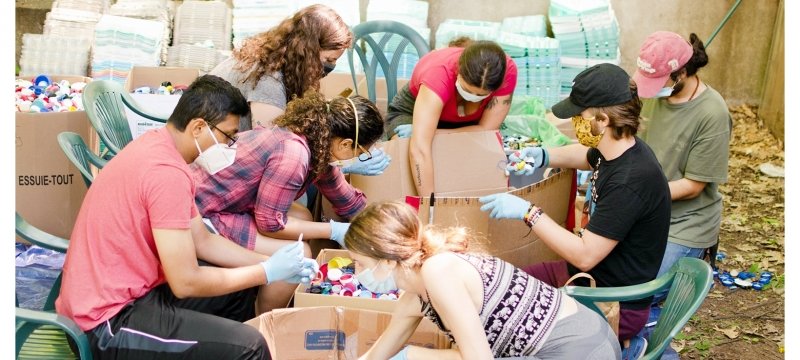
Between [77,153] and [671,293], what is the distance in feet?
7.46

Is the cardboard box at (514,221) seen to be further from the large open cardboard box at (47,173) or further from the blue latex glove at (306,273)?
the large open cardboard box at (47,173)

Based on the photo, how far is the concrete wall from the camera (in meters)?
6.44

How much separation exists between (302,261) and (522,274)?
762 millimetres

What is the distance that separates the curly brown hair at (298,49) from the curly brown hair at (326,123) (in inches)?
22.6

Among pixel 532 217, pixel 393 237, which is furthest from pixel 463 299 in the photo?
pixel 532 217

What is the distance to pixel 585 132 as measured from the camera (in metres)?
2.90

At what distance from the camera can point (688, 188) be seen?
3.51 metres

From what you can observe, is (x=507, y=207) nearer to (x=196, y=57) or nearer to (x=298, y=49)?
(x=298, y=49)

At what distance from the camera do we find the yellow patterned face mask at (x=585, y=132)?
9.44ft

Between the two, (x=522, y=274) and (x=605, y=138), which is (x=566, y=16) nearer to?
(x=605, y=138)

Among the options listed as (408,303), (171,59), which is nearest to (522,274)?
(408,303)

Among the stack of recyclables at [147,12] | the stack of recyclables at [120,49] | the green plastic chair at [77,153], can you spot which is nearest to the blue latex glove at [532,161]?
the green plastic chair at [77,153]

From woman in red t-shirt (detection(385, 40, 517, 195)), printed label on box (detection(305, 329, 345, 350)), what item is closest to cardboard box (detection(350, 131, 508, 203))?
woman in red t-shirt (detection(385, 40, 517, 195))

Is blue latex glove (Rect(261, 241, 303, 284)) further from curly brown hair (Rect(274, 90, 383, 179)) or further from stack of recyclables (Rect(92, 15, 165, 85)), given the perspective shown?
stack of recyclables (Rect(92, 15, 165, 85))
